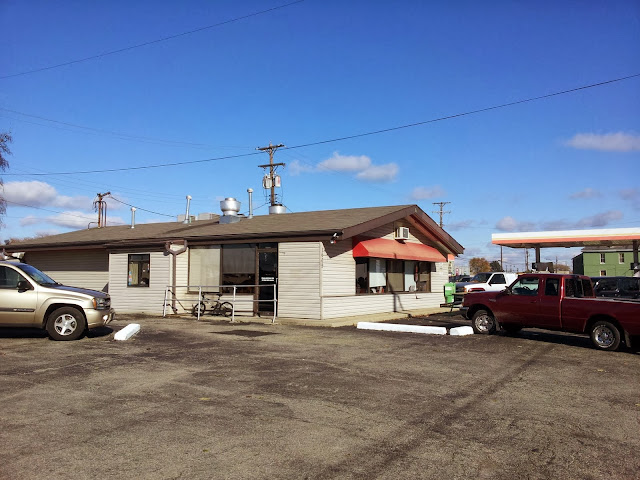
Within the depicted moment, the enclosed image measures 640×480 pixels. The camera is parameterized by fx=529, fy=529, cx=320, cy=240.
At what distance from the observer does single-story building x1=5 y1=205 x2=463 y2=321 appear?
57.2 feet

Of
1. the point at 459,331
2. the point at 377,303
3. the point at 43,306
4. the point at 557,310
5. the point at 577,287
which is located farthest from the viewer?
the point at 377,303

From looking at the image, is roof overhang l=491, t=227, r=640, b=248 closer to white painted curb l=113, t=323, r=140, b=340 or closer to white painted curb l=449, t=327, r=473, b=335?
white painted curb l=449, t=327, r=473, b=335

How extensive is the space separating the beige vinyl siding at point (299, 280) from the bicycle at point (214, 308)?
1.99 metres

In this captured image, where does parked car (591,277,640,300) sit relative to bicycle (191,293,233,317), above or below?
above

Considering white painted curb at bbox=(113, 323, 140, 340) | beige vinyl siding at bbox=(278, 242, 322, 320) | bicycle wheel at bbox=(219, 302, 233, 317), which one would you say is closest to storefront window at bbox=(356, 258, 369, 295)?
beige vinyl siding at bbox=(278, 242, 322, 320)

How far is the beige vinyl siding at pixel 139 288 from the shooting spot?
63.9 ft

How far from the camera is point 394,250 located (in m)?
20.1

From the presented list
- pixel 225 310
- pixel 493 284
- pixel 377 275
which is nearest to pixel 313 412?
pixel 225 310

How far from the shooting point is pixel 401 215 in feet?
66.4

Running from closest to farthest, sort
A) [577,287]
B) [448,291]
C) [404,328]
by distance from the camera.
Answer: [577,287] < [404,328] < [448,291]

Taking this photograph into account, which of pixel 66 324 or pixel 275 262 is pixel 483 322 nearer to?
pixel 275 262

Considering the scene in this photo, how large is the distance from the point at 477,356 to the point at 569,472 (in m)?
6.20

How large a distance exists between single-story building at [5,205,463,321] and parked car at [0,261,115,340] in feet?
18.1

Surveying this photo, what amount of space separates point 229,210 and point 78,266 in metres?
7.38
